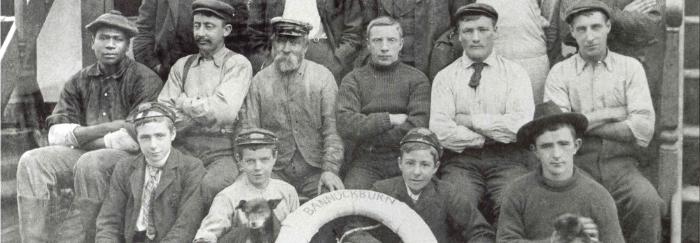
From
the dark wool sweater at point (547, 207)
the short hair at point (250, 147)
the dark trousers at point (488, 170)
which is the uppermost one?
the short hair at point (250, 147)

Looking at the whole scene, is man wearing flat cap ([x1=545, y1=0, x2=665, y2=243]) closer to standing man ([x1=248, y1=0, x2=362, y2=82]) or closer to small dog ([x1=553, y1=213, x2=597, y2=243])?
small dog ([x1=553, y1=213, x2=597, y2=243])

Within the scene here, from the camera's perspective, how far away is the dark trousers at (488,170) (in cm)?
449

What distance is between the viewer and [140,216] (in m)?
Result: 4.73

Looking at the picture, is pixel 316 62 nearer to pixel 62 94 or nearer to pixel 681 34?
pixel 62 94

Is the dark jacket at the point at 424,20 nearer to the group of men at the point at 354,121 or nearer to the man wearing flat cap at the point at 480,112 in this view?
the group of men at the point at 354,121

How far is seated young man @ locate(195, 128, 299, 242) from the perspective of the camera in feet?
15.4

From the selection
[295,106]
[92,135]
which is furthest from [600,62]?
[92,135]

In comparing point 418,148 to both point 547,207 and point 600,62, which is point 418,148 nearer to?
point 547,207

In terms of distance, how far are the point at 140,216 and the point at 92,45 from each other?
0.99 m

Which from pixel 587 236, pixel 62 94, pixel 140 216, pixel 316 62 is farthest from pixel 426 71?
pixel 62 94

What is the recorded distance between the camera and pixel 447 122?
4566 millimetres

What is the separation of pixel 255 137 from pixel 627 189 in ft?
6.04

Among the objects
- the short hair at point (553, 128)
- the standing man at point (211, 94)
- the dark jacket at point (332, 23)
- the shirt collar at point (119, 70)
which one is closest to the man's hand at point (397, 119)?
the dark jacket at point (332, 23)

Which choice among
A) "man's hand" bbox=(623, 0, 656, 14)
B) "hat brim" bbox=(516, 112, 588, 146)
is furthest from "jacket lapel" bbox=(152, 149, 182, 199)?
"man's hand" bbox=(623, 0, 656, 14)
